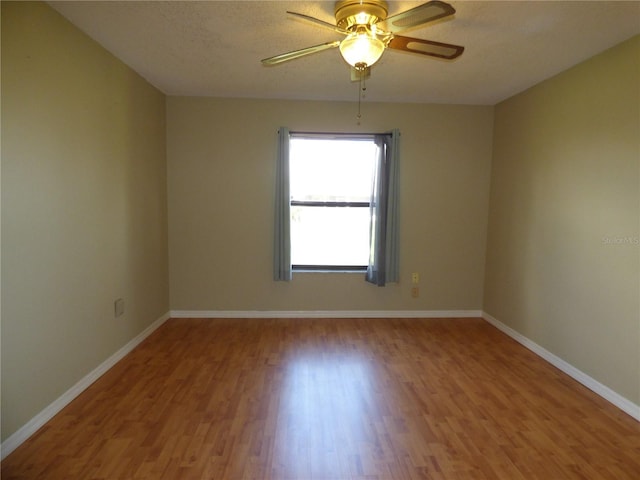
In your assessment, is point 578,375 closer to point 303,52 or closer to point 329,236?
point 329,236

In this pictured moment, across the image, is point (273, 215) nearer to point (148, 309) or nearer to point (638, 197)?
point (148, 309)

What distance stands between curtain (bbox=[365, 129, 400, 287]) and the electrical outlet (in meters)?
2.42

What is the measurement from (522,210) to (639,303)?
1.36 m

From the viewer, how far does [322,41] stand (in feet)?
8.00

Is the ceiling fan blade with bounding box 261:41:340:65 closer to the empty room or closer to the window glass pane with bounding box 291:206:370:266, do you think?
the empty room

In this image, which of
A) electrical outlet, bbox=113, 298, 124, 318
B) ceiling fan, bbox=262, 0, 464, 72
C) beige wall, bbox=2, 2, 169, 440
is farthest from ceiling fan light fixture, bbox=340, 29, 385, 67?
electrical outlet, bbox=113, 298, 124, 318

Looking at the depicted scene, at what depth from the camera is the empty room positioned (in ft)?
6.32

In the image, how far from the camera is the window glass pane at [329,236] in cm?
409

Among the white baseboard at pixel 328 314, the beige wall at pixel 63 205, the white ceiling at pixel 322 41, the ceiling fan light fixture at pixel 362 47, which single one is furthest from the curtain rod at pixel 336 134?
the ceiling fan light fixture at pixel 362 47

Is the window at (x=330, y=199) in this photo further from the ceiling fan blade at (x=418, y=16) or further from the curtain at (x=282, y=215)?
the ceiling fan blade at (x=418, y=16)

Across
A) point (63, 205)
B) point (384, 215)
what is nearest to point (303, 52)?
point (63, 205)

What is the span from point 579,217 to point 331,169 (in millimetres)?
2324

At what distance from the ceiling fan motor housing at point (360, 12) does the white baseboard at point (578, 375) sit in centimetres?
280

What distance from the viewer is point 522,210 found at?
136 inches
